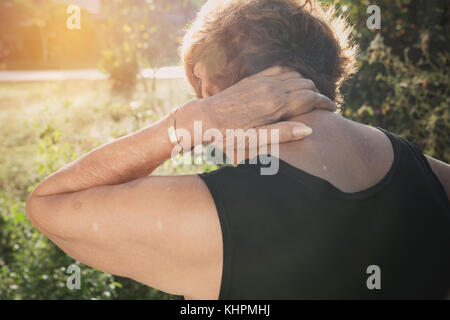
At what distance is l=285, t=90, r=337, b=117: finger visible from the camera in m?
1.37

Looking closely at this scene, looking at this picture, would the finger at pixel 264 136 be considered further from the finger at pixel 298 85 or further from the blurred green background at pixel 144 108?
the blurred green background at pixel 144 108

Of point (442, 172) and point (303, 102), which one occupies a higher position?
point (303, 102)

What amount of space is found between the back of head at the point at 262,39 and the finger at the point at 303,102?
15 cm

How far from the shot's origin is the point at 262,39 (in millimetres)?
1424

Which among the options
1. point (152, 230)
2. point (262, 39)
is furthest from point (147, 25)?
point (152, 230)

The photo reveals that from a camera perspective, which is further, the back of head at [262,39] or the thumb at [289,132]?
the back of head at [262,39]

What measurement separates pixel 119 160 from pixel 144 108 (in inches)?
127

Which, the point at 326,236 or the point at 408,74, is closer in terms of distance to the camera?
the point at 326,236

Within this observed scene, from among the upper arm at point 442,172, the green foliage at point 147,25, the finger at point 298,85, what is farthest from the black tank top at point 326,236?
the green foliage at point 147,25

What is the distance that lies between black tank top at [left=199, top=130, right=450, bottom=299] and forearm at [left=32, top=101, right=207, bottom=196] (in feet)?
1.18

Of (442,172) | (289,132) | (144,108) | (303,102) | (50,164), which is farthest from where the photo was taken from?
(144,108)

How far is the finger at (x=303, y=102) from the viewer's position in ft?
4.50

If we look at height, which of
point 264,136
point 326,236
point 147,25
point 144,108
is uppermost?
point 147,25

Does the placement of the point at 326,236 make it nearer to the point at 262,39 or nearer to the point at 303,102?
the point at 303,102
